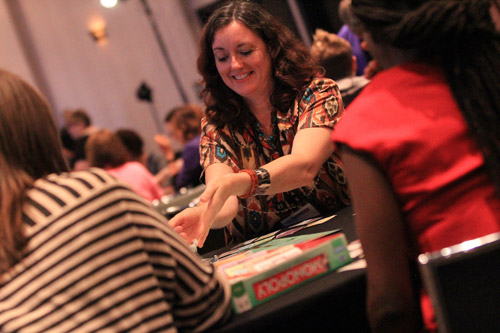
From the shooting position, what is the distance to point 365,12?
1.18 meters

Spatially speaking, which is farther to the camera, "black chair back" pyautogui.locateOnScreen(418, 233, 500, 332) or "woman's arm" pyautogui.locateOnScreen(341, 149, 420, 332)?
"woman's arm" pyautogui.locateOnScreen(341, 149, 420, 332)

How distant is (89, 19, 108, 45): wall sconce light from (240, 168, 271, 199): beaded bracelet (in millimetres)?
7977

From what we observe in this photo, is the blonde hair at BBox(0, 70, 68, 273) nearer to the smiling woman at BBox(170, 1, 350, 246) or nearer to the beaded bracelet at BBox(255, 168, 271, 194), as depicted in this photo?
the beaded bracelet at BBox(255, 168, 271, 194)

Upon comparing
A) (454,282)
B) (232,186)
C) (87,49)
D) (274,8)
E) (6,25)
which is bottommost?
(454,282)

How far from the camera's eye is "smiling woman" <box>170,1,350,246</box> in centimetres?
231

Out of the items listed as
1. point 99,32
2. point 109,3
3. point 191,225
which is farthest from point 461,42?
point 99,32

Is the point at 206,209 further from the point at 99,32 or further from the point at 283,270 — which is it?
the point at 99,32

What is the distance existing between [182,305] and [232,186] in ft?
2.15

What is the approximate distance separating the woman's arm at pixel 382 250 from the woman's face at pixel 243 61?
4.47 ft

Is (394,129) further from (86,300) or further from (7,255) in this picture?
(7,255)

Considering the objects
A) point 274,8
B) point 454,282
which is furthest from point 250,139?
point 274,8

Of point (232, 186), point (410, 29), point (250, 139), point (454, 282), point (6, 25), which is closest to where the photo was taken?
point (454, 282)

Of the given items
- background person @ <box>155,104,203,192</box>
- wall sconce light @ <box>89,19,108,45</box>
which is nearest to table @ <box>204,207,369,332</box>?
background person @ <box>155,104,203,192</box>

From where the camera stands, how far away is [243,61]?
246cm
